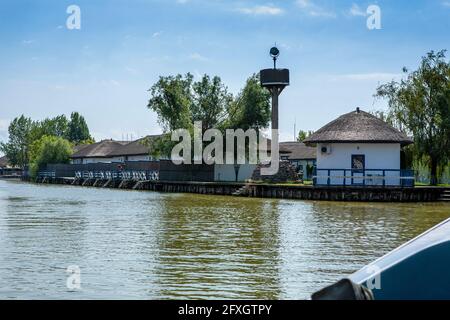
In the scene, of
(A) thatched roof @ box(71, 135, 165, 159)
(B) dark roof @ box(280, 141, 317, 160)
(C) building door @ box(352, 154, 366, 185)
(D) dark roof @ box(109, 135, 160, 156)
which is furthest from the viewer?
(A) thatched roof @ box(71, 135, 165, 159)

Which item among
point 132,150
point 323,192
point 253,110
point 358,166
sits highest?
point 253,110

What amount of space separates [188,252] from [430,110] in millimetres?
33866

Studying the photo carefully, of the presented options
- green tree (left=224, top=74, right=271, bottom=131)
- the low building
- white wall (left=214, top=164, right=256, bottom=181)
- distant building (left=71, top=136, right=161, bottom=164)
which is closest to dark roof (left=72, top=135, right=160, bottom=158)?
distant building (left=71, top=136, right=161, bottom=164)

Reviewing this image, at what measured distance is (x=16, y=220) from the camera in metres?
22.3

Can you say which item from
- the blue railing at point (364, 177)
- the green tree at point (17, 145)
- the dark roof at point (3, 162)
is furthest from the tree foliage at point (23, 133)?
the blue railing at point (364, 177)

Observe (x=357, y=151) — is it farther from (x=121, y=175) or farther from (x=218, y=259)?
(x=121, y=175)

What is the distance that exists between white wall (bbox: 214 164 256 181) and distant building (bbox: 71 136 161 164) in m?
22.9

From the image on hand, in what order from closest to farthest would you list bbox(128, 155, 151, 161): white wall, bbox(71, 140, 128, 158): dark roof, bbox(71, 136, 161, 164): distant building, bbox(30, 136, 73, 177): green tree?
bbox(128, 155, 151, 161): white wall
bbox(71, 136, 161, 164): distant building
bbox(71, 140, 128, 158): dark roof
bbox(30, 136, 73, 177): green tree

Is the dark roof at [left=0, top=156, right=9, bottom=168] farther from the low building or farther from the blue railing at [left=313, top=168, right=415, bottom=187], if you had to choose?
the blue railing at [left=313, top=168, right=415, bottom=187]

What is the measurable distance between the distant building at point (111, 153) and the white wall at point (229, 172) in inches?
903

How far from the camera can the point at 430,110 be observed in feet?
146

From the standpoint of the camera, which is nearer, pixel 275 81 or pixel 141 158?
pixel 275 81

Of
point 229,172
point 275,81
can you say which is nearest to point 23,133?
point 229,172

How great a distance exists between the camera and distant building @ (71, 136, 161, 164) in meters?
85.1
